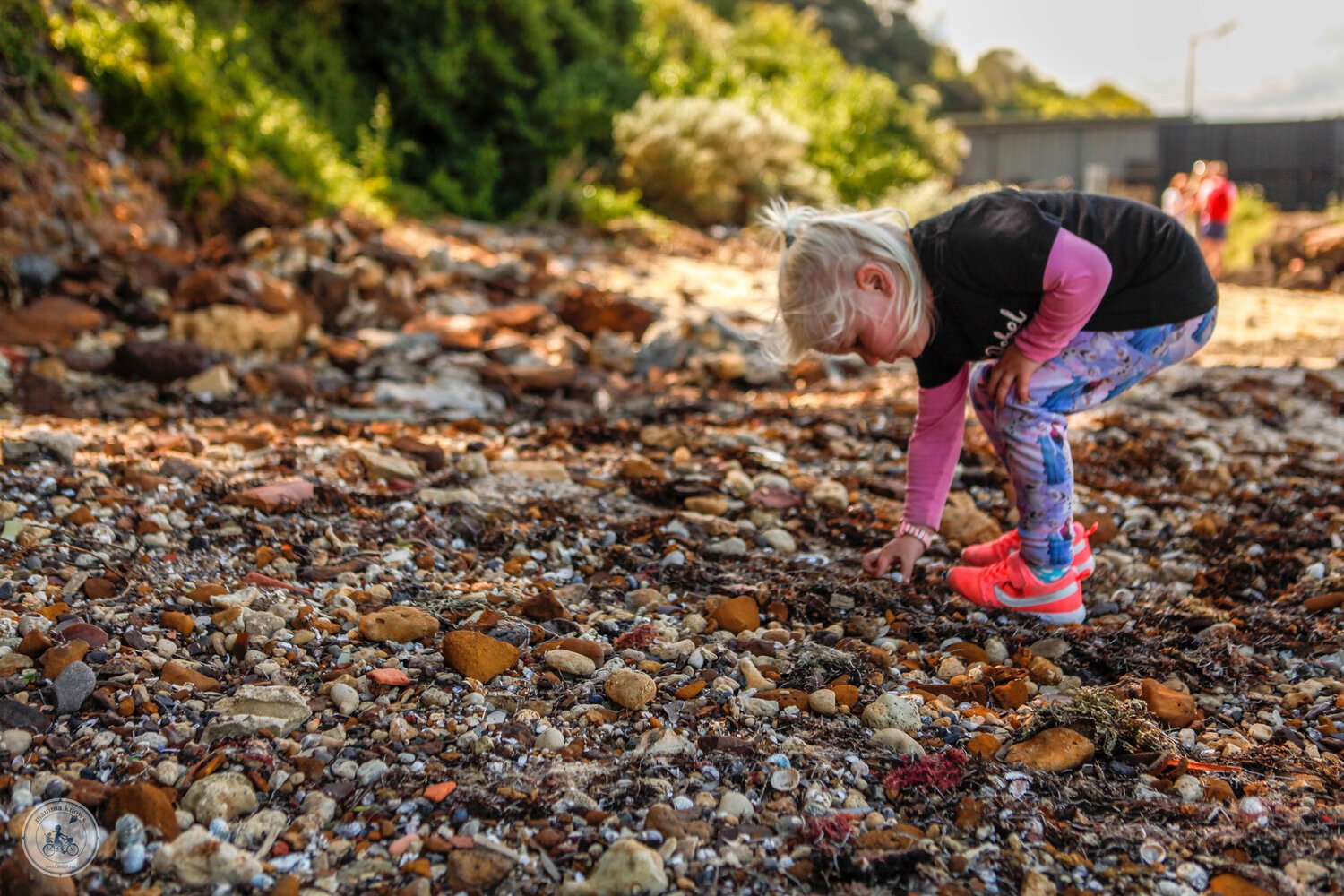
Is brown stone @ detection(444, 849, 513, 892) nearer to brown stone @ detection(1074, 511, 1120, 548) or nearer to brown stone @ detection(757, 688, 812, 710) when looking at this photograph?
brown stone @ detection(757, 688, 812, 710)

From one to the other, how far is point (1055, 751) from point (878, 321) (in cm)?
97

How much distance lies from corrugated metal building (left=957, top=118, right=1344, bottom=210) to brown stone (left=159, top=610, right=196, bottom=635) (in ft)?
59.4

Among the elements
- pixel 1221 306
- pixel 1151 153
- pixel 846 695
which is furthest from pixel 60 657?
pixel 1151 153

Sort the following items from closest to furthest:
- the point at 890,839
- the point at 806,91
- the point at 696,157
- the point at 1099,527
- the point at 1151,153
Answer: the point at 890,839
the point at 1099,527
the point at 696,157
the point at 806,91
the point at 1151,153

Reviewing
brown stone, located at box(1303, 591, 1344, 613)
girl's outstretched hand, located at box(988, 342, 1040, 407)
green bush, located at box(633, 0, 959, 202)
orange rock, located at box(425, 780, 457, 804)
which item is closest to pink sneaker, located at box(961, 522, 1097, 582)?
girl's outstretched hand, located at box(988, 342, 1040, 407)

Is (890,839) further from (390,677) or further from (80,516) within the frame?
(80,516)

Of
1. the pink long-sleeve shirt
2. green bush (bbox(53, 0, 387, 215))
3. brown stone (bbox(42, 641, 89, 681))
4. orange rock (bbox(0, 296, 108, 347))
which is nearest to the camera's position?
brown stone (bbox(42, 641, 89, 681))

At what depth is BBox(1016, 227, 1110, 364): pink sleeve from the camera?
6.93ft

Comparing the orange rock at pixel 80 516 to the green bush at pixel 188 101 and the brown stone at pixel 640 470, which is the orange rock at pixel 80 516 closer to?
the brown stone at pixel 640 470

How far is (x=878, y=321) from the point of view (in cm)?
223

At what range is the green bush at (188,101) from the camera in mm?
5414

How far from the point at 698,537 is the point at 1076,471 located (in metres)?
1.40

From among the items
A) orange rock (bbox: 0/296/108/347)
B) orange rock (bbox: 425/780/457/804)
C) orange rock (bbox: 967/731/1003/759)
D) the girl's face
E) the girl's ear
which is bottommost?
orange rock (bbox: 967/731/1003/759)

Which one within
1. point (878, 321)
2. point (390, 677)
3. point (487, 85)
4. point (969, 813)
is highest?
point (487, 85)
